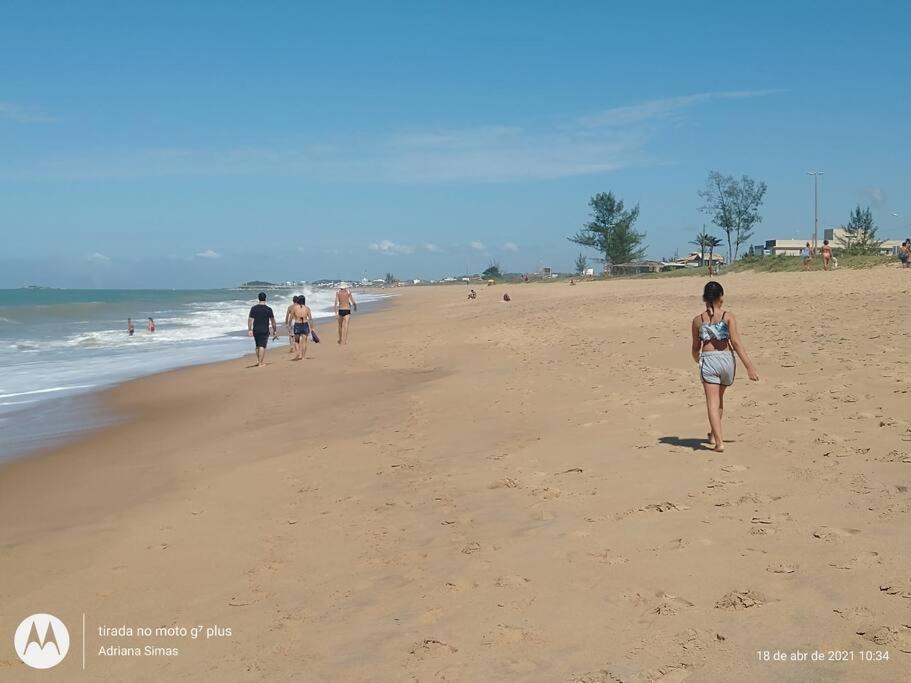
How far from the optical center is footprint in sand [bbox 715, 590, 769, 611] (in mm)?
3391

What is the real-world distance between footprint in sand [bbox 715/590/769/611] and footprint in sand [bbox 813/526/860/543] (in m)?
0.77

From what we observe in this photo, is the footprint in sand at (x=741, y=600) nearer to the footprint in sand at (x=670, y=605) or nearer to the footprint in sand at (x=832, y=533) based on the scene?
the footprint in sand at (x=670, y=605)

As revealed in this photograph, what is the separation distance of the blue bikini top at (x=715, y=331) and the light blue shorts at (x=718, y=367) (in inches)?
5.1

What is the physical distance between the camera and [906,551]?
3.67 m

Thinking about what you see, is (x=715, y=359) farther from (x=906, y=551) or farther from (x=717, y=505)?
(x=906, y=551)

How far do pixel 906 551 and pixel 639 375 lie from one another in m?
6.27

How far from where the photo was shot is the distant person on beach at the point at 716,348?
6273 mm

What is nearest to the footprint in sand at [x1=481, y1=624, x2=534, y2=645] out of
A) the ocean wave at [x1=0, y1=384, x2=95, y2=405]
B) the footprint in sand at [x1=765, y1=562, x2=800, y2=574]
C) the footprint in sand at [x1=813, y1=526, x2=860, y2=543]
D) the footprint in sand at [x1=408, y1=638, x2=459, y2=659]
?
the footprint in sand at [x1=408, y1=638, x2=459, y2=659]

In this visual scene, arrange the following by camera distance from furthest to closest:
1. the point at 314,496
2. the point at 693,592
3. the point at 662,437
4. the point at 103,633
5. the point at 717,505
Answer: the point at 662,437
the point at 314,496
the point at 717,505
the point at 103,633
the point at 693,592

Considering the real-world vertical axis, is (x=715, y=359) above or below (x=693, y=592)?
above

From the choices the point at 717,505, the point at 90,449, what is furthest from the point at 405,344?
the point at 717,505

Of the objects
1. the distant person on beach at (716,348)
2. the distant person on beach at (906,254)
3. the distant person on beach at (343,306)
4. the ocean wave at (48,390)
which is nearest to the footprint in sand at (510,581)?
the distant person on beach at (716,348)

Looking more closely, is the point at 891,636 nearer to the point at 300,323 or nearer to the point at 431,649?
the point at 431,649

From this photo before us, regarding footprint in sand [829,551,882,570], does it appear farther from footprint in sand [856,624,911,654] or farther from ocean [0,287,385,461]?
ocean [0,287,385,461]
